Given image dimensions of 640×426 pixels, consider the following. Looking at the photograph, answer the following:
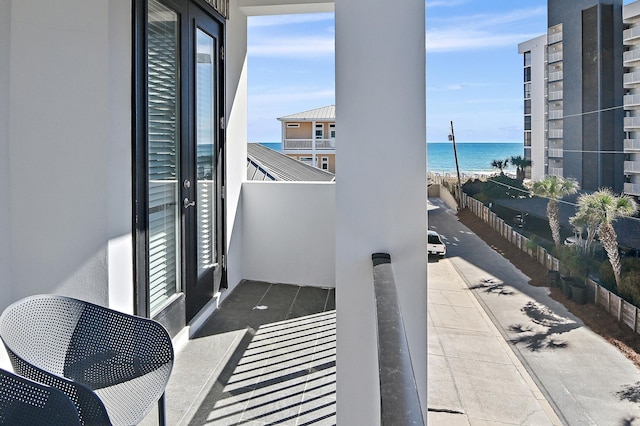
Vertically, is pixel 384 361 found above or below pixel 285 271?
above

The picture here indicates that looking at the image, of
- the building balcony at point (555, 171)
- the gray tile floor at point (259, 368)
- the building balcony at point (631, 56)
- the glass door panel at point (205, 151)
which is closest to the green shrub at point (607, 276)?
the building balcony at point (555, 171)

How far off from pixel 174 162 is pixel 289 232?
1.53 meters

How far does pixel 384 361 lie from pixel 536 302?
4.35 feet

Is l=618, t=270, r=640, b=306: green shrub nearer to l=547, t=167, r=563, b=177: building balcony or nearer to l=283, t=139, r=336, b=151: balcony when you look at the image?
l=547, t=167, r=563, b=177: building balcony

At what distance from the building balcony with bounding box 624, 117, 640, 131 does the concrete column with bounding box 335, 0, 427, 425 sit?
937 mm

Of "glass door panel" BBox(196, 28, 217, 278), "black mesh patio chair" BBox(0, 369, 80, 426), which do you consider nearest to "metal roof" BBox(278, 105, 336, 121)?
"glass door panel" BBox(196, 28, 217, 278)

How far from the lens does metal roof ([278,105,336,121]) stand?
14.3 ft

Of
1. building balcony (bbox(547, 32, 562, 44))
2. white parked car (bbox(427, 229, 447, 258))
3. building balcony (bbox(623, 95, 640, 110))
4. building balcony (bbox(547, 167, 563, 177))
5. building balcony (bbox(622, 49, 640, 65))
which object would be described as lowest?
white parked car (bbox(427, 229, 447, 258))

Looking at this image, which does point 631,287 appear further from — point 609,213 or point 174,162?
point 174,162

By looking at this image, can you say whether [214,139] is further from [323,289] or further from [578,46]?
[578,46]

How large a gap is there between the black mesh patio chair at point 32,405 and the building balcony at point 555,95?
208 cm

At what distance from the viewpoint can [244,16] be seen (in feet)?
12.9

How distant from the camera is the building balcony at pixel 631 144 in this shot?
5.36 ft

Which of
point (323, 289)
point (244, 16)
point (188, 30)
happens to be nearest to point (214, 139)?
point (188, 30)
